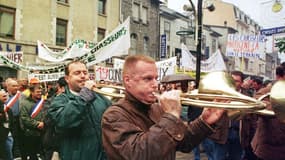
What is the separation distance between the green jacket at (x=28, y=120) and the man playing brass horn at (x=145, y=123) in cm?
419

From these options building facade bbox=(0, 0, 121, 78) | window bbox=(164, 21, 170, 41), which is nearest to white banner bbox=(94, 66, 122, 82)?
building facade bbox=(0, 0, 121, 78)

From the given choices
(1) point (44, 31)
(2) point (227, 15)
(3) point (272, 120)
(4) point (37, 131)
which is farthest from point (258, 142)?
(2) point (227, 15)

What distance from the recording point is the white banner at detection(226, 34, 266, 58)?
15.5 m

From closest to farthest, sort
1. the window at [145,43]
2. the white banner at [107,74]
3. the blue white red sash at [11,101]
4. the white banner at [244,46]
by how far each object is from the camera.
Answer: the blue white red sash at [11,101], the white banner at [107,74], the white banner at [244,46], the window at [145,43]

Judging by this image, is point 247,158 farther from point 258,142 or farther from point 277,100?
point 277,100

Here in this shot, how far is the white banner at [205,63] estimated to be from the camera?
14.3 metres

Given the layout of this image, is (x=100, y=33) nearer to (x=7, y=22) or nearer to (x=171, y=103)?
(x=7, y=22)

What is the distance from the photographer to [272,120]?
402cm

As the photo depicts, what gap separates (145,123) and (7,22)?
2056cm

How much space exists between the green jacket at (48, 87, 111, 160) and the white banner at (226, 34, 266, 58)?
12.4 meters

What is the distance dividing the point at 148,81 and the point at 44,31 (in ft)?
70.7

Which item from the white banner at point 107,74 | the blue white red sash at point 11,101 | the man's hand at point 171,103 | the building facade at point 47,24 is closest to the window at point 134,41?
the building facade at point 47,24

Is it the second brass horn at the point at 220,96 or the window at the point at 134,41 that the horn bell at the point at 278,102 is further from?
the window at the point at 134,41

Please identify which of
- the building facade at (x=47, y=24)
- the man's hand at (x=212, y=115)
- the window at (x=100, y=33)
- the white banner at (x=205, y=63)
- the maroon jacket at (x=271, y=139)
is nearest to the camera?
the man's hand at (x=212, y=115)
